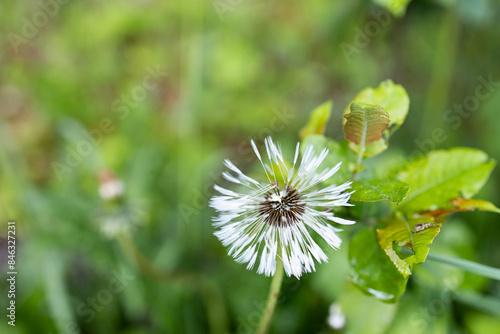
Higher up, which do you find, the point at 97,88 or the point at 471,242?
the point at 97,88

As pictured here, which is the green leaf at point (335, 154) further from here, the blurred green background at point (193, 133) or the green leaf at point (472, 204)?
the blurred green background at point (193, 133)

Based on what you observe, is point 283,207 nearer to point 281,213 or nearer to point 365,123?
point 281,213

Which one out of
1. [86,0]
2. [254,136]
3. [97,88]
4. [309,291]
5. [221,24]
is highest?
[86,0]

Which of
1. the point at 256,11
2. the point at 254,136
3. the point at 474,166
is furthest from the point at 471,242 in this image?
the point at 256,11

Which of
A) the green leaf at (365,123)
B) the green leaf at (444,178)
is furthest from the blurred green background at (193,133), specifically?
the green leaf at (365,123)

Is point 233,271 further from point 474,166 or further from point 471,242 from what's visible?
point 474,166

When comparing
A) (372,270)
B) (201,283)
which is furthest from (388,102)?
(201,283)

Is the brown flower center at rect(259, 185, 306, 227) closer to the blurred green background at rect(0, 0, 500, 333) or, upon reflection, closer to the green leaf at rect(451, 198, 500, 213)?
the green leaf at rect(451, 198, 500, 213)
